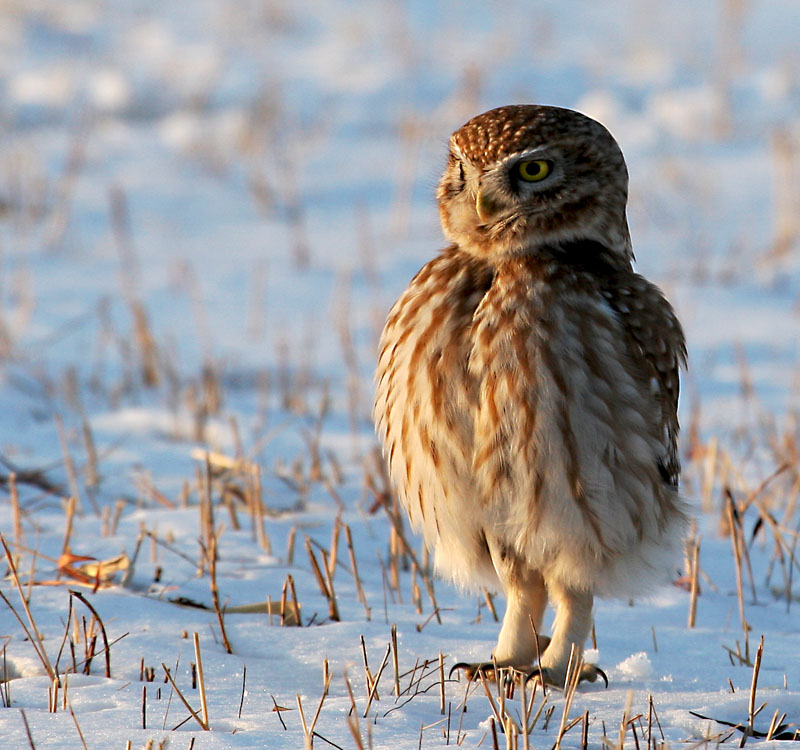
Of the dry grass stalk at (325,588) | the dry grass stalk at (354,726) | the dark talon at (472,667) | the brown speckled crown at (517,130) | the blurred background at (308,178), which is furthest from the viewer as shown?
the blurred background at (308,178)

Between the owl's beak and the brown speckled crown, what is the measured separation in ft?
0.33

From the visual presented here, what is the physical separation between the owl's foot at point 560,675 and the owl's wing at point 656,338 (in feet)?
1.87

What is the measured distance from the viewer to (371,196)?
40.8 feet

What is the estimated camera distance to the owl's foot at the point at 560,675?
3.39 m

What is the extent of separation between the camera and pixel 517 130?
3.45 m

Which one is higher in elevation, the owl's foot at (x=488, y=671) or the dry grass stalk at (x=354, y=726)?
the dry grass stalk at (x=354, y=726)

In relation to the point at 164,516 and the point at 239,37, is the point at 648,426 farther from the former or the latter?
the point at 239,37

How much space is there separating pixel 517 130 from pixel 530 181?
0.14 meters

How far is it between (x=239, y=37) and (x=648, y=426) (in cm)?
1460

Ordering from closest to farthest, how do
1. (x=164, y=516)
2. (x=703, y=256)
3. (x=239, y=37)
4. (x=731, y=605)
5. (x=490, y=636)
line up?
(x=490, y=636) → (x=731, y=605) → (x=164, y=516) → (x=703, y=256) → (x=239, y=37)

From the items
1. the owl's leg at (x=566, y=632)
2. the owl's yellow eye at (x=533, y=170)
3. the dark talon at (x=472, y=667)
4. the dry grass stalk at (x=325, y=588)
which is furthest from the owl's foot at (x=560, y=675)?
the owl's yellow eye at (x=533, y=170)

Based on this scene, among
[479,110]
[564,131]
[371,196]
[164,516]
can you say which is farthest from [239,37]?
[564,131]

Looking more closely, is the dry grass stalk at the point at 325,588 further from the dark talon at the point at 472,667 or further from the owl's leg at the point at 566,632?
the owl's leg at the point at 566,632

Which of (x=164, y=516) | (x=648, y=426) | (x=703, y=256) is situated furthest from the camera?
(x=703, y=256)
